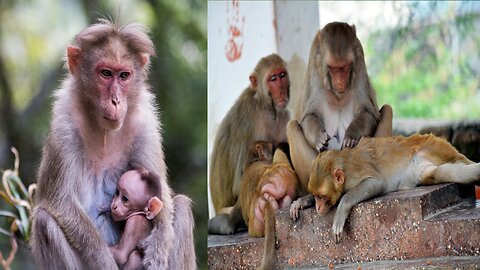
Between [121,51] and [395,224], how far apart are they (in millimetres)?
1757

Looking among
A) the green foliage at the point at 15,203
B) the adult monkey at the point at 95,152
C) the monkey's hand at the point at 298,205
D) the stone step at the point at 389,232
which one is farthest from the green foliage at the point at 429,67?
the green foliage at the point at 15,203

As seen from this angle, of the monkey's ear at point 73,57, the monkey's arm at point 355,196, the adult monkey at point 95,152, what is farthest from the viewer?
the monkey's arm at point 355,196

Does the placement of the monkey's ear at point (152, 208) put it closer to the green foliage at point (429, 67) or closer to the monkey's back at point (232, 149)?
the monkey's back at point (232, 149)

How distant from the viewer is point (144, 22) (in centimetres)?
433

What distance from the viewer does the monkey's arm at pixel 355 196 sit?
15.1 feet

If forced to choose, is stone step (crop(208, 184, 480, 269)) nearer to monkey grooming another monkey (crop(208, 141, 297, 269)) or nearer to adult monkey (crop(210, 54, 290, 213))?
monkey grooming another monkey (crop(208, 141, 297, 269))

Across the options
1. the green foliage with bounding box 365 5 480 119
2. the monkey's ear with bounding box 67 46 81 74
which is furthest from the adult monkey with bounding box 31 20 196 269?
the green foliage with bounding box 365 5 480 119

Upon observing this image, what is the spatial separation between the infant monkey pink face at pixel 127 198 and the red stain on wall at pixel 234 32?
184 centimetres

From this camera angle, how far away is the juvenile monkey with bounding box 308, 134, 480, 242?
15.2 ft

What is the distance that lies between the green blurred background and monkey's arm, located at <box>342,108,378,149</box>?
3.01 feet

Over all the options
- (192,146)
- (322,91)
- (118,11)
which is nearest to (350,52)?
(322,91)

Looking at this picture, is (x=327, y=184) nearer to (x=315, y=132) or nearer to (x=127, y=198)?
(x=315, y=132)

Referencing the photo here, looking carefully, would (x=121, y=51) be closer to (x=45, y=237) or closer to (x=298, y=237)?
(x=45, y=237)

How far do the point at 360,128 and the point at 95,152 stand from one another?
66.5 inches
